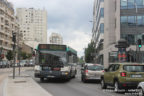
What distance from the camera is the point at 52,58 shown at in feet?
62.0

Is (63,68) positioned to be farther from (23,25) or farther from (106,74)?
(23,25)

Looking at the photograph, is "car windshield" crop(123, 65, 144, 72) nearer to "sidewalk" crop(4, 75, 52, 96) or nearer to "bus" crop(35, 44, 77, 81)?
"sidewalk" crop(4, 75, 52, 96)

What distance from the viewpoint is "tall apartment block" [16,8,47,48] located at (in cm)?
17138

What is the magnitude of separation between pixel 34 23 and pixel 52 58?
6236 inches

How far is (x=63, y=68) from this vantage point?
18.9 metres

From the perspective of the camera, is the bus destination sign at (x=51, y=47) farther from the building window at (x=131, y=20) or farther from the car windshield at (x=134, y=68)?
the building window at (x=131, y=20)

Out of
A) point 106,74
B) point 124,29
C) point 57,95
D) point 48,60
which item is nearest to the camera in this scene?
point 57,95

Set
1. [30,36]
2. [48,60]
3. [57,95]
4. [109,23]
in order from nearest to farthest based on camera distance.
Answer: [57,95]
[48,60]
[109,23]
[30,36]

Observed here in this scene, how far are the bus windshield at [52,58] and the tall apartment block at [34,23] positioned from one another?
153 meters

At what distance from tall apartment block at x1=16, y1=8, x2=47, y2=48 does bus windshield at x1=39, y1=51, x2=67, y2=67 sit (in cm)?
15313

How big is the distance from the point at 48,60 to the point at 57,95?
7.22 meters

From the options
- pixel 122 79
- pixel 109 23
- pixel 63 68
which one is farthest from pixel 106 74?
pixel 109 23

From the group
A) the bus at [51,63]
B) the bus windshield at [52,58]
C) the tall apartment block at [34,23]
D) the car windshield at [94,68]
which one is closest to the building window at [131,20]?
the car windshield at [94,68]

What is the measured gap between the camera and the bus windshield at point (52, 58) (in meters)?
18.8
